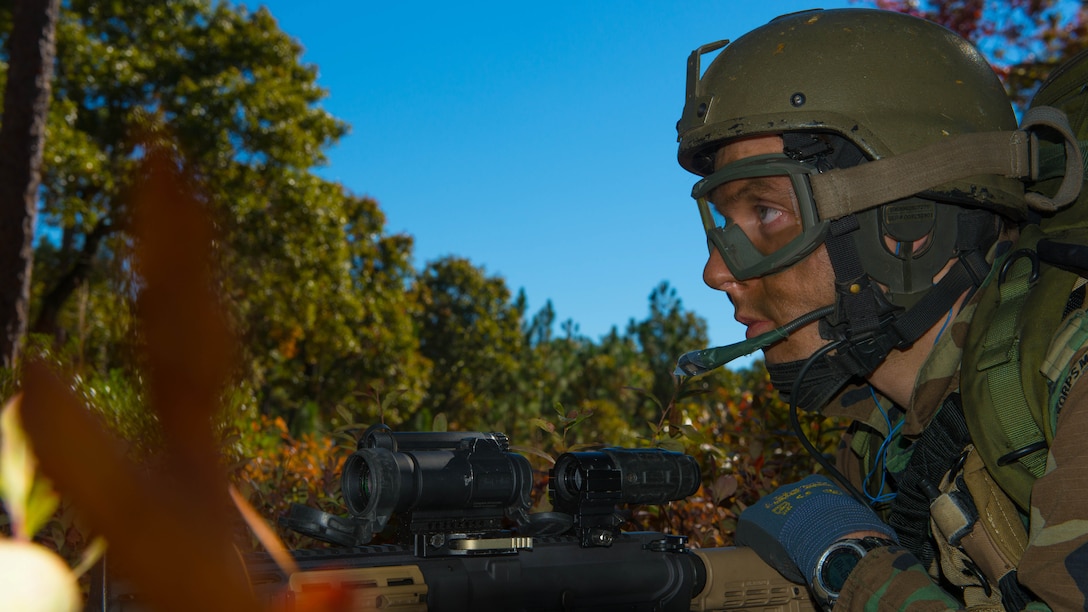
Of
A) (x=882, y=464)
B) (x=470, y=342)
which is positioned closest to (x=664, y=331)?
(x=470, y=342)

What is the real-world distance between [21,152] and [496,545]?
9.07m

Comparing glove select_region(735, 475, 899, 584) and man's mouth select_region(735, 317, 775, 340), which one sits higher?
man's mouth select_region(735, 317, 775, 340)

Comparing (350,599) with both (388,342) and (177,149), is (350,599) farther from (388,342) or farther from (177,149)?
(388,342)

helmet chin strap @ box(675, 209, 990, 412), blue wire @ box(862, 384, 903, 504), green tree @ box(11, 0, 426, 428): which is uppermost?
green tree @ box(11, 0, 426, 428)

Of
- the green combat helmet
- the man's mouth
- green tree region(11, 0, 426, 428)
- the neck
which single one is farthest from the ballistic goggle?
green tree region(11, 0, 426, 428)

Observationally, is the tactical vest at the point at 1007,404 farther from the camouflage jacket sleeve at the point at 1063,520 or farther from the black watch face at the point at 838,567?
the black watch face at the point at 838,567

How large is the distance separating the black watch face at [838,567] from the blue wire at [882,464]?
56 centimetres

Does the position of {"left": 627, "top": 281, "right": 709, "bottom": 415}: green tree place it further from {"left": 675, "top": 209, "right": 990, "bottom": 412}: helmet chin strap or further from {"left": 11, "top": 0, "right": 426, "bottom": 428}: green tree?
{"left": 675, "top": 209, "right": 990, "bottom": 412}: helmet chin strap

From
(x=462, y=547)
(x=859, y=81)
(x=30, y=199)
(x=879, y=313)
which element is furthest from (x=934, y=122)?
(x=30, y=199)

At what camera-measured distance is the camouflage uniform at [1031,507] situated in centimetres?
217

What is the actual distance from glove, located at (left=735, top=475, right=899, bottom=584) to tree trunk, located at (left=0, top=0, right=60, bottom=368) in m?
7.86

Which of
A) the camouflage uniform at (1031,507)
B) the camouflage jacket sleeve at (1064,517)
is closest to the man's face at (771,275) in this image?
the camouflage uniform at (1031,507)

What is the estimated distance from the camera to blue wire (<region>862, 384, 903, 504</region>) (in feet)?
11.1

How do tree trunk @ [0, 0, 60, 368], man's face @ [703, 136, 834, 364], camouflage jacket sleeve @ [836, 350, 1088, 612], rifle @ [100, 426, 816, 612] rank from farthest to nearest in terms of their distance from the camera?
1. tree trunk @ [0, 0, 60, 368]
2. man's face @ [703, 136, 834, 364]
3. rifle @ [100, 426, 816, 612]
4. camouflage jacket sleeve @ [836, 350, 1088, 612]
